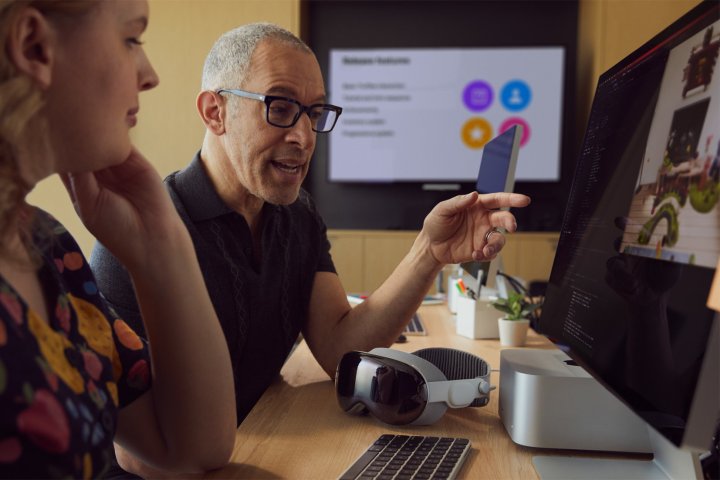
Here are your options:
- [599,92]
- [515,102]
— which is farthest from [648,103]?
[515,102]

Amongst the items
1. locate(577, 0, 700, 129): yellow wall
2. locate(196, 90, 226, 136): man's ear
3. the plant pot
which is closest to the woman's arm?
locate(196, 90, 226, 136): man's ear

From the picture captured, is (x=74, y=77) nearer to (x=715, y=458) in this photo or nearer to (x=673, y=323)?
(x=673, y=323)

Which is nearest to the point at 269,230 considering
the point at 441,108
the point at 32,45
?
the point at 32,45

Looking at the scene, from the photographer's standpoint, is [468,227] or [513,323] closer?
[468,227]

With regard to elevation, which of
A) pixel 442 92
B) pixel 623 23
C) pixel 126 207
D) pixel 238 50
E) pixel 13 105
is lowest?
pixel 126 207

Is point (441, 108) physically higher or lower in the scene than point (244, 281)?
higher

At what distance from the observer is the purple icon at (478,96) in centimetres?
425

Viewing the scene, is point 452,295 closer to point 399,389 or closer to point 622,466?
point 399,389

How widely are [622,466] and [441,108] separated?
3.67 m

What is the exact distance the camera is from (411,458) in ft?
2.57

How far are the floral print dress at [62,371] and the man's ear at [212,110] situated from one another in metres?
0.69

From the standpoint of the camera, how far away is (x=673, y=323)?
0.62 metres

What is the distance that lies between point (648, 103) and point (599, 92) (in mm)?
210

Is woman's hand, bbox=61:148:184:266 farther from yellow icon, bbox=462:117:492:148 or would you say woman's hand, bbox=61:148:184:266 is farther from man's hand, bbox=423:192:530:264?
yellow icon, bbox=462:117:492:148
